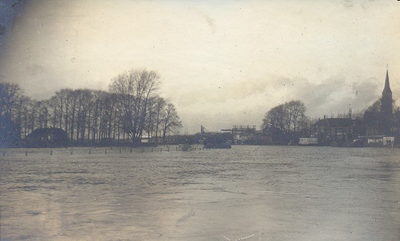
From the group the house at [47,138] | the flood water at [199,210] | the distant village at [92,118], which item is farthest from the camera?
the house at [47,138]

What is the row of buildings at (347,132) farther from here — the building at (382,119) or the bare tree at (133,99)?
the bare tree at (133,99)

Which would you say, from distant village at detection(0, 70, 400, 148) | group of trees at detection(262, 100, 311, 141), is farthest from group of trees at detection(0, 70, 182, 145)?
group of trees at detection(262, 100, 311, 141)

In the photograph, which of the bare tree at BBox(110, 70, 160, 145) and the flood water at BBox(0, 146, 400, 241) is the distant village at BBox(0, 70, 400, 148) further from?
the flood water at BBox(0, 146, 400, 241)

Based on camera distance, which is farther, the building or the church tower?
the building

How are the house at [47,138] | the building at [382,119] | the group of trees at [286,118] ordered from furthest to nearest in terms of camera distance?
the group of trees at [286,118] < the building at [382,119] < the house at [47,138]

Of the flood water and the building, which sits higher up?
the building

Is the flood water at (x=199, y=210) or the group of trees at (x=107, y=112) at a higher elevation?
the group of trees at (x=107, y=112)

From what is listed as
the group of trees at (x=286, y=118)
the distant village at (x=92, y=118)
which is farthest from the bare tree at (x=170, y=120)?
the group of trees at (x=286, y=118)

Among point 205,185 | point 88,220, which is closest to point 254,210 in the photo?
point 88,220

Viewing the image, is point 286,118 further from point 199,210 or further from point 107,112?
point 199,210
